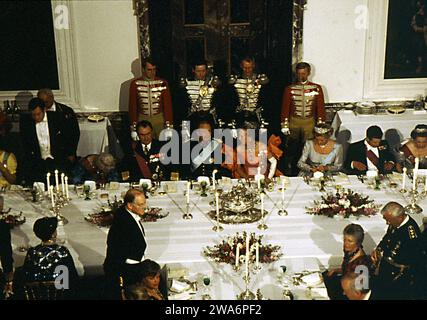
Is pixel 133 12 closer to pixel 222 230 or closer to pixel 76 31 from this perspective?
pixel 76 31

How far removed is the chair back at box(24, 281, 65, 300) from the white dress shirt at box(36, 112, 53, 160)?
3.48m

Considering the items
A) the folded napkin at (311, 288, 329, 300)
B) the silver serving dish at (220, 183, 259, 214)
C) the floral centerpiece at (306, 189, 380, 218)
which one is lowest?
the folded napkin at (311, 288, 329, 300)

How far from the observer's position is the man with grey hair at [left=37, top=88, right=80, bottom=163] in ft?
30.9

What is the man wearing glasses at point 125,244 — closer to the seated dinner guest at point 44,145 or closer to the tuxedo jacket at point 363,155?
the seated dinner guest at point 44,145

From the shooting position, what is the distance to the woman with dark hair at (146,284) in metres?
5.70

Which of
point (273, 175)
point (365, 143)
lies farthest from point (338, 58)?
point (273, 175)

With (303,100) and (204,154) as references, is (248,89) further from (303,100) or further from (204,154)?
(204,154)

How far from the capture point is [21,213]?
7352 mm

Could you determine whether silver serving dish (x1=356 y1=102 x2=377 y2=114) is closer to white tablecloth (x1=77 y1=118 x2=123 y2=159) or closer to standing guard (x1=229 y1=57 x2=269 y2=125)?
standing guard (x1=229 y1=57 x2=269 y2=125)

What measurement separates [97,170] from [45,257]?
2351 mm

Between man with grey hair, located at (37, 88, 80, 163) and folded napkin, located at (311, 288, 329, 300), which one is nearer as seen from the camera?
folded napkin, located at (311, 288, 329, 300)

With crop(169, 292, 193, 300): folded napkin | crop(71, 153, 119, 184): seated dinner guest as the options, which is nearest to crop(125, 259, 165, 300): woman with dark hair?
crop(169, 292, 193, 300): folded napkin

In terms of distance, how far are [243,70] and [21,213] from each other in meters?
4.19

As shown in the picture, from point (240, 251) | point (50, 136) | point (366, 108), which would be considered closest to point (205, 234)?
point (240, 251)
